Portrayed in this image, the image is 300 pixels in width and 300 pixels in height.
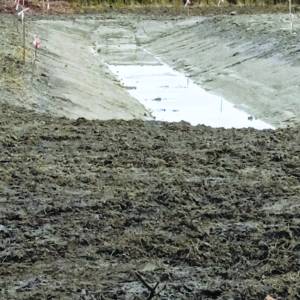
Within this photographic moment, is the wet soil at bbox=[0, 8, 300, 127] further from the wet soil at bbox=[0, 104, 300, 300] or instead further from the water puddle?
the wet soil at bbox=[0, 104, 300, 300]

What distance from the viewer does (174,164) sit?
29.8 feet

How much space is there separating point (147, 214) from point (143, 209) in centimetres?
12

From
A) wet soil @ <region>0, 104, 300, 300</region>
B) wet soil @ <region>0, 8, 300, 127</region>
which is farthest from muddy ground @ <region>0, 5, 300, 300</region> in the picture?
wet soil @ <region>0, 8, 300, 127</region>

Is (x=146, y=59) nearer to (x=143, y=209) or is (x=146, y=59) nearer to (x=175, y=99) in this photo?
(x=175, y=99)

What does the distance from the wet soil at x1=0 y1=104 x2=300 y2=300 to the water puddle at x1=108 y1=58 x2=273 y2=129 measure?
4.19 meters

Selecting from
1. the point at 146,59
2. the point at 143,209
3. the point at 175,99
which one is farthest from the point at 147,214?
the point at 146,59

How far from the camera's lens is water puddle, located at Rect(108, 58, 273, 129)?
596 inches

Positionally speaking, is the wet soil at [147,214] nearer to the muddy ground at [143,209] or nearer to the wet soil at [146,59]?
the muddy ground at [143,209]

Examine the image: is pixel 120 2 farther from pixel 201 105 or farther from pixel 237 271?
pixel 237 271

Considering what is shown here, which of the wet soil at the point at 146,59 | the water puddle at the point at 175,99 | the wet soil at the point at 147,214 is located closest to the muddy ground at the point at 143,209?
the wet soil at the point at 147,214

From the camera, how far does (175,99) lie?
17578 mm

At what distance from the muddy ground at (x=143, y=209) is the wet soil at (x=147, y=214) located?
0.04ft

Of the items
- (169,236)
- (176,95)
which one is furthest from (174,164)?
(176,95)

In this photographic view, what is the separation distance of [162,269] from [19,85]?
9.21 m
